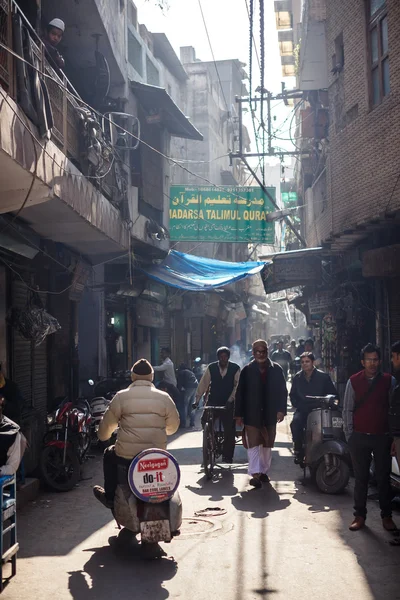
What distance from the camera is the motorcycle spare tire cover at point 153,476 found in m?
5.91

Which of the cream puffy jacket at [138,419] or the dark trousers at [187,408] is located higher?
the cream puffy jacket at [138,419]

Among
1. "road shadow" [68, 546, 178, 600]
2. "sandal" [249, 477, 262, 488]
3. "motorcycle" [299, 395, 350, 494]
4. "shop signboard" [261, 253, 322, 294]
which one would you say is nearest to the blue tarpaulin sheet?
"shop signboard" [261, 253, 322, 294]

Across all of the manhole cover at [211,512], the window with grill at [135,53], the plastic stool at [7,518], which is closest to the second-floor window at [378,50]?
the manhole cover at [211,512]

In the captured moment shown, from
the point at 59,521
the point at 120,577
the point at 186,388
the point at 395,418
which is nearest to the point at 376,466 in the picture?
the point at 395,418

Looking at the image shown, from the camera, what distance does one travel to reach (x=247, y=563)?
19.0 ft

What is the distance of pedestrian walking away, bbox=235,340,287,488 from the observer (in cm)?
936

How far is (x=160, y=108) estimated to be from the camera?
1872 centimetres

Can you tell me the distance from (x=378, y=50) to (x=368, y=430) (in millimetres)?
7976

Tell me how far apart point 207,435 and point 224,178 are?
96.0 feet

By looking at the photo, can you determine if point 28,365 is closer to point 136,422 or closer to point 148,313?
point 136,422

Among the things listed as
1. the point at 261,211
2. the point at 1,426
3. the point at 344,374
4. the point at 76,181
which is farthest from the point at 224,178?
→ the point at 1,426

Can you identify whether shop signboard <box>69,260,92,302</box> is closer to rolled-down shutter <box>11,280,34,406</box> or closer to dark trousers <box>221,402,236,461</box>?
rolled-down shutter <box>11,280,34,406</box>

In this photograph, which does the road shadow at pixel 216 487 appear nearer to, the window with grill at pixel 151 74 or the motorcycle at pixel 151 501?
the motorcycle at pixel 151 501

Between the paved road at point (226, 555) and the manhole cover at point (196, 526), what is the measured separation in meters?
0.02
